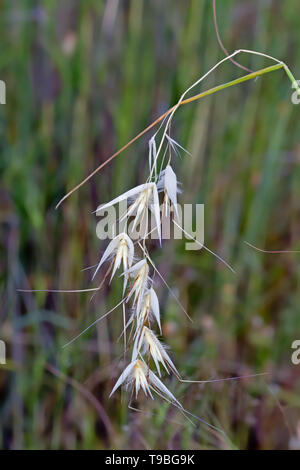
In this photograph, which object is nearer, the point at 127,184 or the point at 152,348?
the point at 152,348

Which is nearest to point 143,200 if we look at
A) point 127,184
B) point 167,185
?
point 167,185

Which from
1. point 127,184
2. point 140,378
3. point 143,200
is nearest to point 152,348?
point 140,378

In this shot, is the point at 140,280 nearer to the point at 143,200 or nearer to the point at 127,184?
the point at 143,200

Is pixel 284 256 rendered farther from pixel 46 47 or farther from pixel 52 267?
pixel 46 47

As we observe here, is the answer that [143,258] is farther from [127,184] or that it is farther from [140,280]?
[127,184]

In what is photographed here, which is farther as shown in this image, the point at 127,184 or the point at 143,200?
the point at 127,184

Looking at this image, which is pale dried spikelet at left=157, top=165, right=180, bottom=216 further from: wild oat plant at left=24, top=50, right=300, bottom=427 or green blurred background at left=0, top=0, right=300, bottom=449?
green blurred background at left=0, top=0, right=300, bottom=449

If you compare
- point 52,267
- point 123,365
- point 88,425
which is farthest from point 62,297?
point 123,365

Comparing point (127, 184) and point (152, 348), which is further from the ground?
point (127, 184)

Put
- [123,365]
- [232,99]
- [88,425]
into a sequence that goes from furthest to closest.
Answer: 1. [232,99]
2. [88,425]
3. [123,365]
